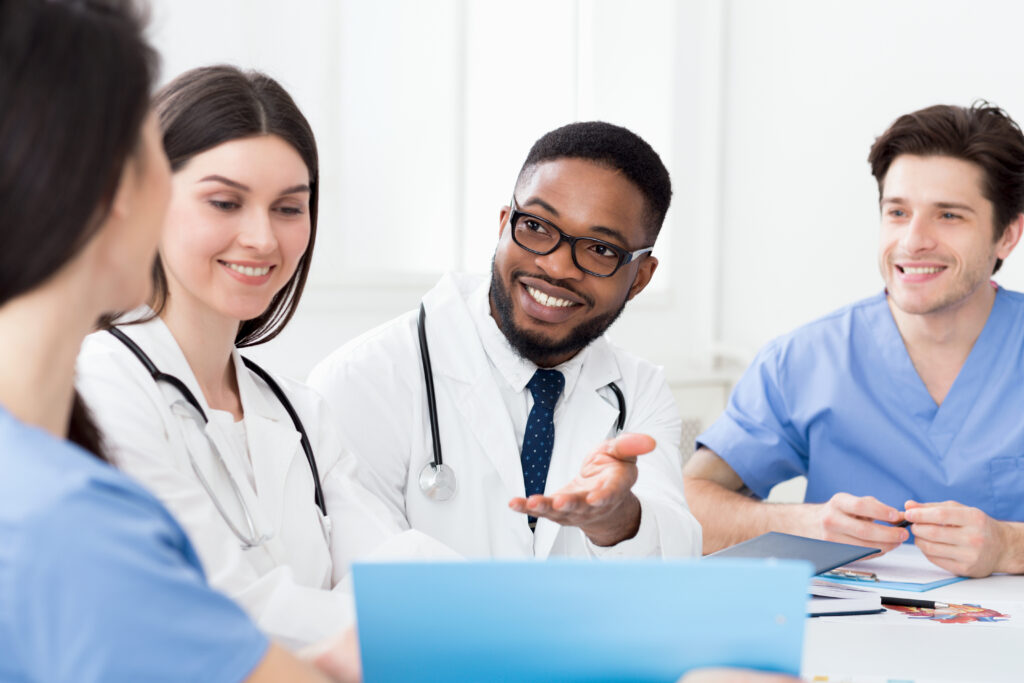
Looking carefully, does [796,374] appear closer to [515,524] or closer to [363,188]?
[515,524]

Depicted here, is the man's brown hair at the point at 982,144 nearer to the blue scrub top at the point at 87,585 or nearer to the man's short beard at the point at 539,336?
the man's short beard at the point at 539,336

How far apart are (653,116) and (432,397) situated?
7.06ft

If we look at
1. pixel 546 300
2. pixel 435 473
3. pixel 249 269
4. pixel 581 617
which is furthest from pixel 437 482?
pixel 581 617

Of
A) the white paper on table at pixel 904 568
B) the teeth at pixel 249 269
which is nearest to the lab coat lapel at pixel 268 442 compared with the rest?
the teeth at pixel 249 269

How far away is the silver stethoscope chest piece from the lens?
1.63 meters

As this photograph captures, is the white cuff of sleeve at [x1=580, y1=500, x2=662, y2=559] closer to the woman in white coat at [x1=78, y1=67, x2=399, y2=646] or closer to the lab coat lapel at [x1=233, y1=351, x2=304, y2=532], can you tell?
the woman in white coat at [x1=78, y1=67, x2=399, y2=646]

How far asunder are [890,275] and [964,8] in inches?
47.5

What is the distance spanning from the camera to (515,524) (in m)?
1.67

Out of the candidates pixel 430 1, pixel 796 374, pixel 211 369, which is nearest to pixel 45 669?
pixel 211 369

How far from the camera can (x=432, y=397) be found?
1671 millimetres

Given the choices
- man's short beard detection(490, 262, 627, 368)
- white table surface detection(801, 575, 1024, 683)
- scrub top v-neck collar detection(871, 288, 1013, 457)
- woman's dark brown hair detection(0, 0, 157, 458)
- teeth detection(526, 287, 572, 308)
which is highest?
woman's dark brown hair detection(0, 0, 157, 458)

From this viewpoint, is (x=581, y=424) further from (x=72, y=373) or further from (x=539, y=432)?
(x=72, y=373)

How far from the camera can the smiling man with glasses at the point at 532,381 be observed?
65.2 inches

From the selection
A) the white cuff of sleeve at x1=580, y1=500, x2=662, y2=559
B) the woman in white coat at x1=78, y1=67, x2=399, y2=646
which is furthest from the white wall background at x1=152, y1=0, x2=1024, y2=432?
the white cuff of sleeve at x1=580, y1=500, x2=662, y2=559
